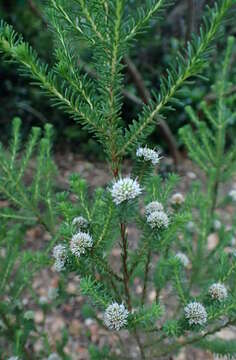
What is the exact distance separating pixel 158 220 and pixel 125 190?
0.18m

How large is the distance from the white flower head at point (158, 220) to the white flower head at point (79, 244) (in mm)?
150

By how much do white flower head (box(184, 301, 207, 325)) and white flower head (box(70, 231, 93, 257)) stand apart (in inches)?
11.7

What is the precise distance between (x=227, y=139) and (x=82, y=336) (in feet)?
7.36

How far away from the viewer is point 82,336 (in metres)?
2.15

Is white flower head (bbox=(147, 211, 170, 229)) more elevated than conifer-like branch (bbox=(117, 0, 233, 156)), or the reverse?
conifer-like branch (bbox=(117, 0, 233, 156))

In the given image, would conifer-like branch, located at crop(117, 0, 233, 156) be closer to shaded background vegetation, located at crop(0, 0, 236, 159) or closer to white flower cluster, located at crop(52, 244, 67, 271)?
white flower cluster, located at crop(52, 244, 67, 271)

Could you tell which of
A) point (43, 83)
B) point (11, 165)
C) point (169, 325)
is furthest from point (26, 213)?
point (43, 83)

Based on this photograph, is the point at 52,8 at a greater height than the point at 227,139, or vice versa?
the point at 227,139

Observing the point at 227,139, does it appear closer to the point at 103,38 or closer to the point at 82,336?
the point at 82,336

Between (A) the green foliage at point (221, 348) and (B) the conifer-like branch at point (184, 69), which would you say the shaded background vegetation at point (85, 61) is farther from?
(B) the conifer-like branch at point (184, 69)

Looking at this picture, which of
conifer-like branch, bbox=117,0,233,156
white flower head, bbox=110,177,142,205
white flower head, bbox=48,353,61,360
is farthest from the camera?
white flower head, bbox=48,353,61,360

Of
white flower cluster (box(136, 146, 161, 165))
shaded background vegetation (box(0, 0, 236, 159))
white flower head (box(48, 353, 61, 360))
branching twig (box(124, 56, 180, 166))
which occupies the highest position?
shaded background vegetation (box(0, 0, 236, 159))

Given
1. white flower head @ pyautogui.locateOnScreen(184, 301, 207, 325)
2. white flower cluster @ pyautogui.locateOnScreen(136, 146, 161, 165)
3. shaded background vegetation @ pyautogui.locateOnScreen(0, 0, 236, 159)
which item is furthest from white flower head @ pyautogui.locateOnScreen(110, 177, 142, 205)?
shaded background vegetation @ pyautogui.locateOnScreen(0, 0, 236, 159)

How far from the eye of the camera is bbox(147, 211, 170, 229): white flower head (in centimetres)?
95
